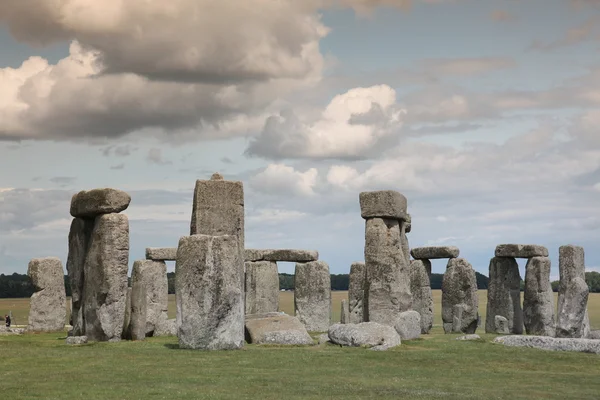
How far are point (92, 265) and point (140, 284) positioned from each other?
1.43m


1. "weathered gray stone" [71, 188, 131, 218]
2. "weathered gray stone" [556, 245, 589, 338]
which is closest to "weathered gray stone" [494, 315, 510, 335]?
"weathered gray stone" [556, 245, 589, 338]

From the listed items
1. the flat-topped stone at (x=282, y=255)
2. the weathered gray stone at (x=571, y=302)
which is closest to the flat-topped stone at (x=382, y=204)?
the weathered gray stone at (x=571, y=302)

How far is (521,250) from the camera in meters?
35.6

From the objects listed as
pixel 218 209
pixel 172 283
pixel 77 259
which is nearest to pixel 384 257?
pixel 218 209

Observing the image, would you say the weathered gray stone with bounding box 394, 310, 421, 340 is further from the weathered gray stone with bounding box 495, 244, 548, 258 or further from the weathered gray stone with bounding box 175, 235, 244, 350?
the weathered gray stone with bounding box 495, 244, 548, 258

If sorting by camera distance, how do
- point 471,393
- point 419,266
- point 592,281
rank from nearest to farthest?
1. point 471,393
2. point 419,266
3. point 592,281

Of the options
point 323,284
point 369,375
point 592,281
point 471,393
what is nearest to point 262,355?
point 369,375

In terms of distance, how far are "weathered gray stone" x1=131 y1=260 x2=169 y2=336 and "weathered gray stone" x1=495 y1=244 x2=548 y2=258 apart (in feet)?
41.2

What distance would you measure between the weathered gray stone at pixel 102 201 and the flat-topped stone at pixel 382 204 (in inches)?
272

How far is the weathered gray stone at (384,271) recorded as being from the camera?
91.8 feet

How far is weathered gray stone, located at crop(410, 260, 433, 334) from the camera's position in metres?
36.5

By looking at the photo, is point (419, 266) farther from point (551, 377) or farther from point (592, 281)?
point (592, 281)

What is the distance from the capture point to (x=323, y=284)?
38312 millimetres

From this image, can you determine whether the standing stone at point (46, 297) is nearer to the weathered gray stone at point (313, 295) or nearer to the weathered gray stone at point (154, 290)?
the weathered gray stone at point (154, 290)
